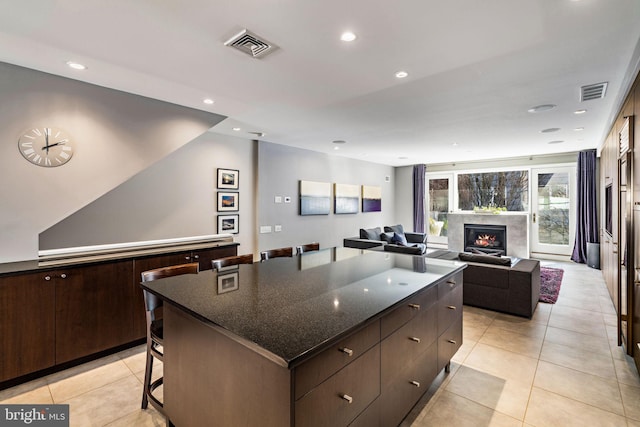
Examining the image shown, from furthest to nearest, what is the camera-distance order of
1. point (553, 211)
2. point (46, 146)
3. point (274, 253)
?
point (553, 211), point (274, 253), point (46, 146)

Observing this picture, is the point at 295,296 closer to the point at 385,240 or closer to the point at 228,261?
the point at 228,261

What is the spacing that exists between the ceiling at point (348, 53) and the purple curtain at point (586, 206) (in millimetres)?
3165

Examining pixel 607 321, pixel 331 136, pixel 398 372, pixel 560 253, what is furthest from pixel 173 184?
pixel 560 253

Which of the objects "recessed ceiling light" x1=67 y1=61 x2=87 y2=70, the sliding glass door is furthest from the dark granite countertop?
the sliding glass door

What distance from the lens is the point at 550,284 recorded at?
5.16m

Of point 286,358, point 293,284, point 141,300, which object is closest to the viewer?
point 286,358

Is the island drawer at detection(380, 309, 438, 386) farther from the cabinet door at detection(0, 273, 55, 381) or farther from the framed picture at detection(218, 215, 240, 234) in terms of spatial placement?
the framed picture at detection(218, 215, 240, 234)

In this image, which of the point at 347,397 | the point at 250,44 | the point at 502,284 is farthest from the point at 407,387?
the point at 502,284

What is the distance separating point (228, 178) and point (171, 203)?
1043mm

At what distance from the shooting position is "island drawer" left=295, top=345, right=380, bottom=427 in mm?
1159

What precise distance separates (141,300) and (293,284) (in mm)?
1994

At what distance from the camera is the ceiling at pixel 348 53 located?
186 centimetres

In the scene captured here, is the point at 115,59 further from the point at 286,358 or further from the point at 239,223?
the point at 239,223

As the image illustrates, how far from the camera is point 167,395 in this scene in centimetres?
182
